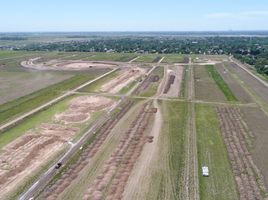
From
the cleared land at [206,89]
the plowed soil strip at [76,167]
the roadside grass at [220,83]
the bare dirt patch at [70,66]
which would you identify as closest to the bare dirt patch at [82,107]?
the plowed soil strip at [76,167]

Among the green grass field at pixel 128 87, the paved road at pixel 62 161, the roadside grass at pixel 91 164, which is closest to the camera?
the paved road at pixel 62 161

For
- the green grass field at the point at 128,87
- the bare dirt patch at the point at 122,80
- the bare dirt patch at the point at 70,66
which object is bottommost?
the bare dirt patch at the point at 70,66

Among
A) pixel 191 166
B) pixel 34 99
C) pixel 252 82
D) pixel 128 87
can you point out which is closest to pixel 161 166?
pixel 191 166

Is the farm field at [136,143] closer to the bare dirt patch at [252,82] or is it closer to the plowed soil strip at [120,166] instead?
the plowed soil strip at [120,166]

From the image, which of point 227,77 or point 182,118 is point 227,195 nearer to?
point 182,118

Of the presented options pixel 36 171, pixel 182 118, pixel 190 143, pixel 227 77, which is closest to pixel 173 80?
pixel 227 77

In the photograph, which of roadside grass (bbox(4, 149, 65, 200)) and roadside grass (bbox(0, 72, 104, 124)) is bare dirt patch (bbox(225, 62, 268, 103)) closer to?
roadside grass (bbox(0, 72, 104, 124))

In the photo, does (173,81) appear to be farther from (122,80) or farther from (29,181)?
(29,181)
